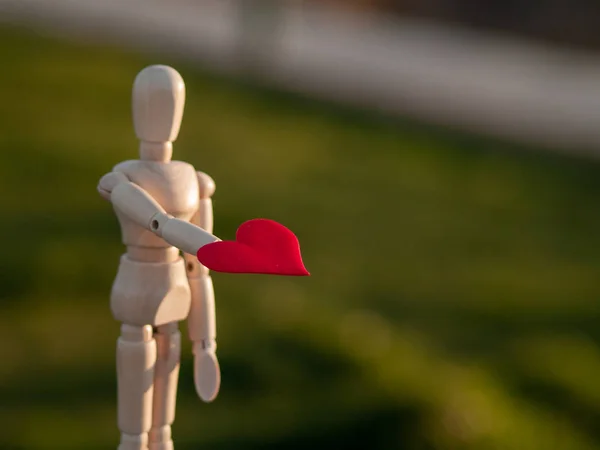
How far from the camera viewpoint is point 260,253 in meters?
1.56

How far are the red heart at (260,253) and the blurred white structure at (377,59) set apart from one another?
5977 mm

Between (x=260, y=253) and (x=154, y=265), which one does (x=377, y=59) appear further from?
(x=260, y=253)

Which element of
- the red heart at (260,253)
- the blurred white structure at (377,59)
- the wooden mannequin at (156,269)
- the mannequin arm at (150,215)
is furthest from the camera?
the blurred white structure at (377,59)

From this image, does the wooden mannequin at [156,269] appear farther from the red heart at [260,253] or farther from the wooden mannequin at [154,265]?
the red heart at [260,253]

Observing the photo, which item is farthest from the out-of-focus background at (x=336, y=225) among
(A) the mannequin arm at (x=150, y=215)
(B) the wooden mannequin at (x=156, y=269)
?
(A) the mannequin arm at (x=150, y=215)

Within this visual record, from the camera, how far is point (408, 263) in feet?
16.3

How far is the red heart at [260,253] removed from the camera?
155 cm

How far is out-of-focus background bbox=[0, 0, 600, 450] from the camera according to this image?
10.6 ft

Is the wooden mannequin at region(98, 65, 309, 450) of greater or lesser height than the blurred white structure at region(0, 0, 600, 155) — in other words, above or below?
above

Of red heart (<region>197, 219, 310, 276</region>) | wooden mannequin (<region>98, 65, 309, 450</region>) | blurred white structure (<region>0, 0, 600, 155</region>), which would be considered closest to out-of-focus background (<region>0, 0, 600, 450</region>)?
blurred white structure (<region>0, 0, 600, 155</region>)

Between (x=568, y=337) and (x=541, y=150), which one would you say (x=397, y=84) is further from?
(x=568, y=337)

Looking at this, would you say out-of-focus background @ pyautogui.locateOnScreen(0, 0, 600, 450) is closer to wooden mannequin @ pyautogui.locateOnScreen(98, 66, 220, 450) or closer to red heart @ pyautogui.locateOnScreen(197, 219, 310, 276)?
wooden mannequin @ pyautogui.locateOnScreen(98, 66, 220, 450)

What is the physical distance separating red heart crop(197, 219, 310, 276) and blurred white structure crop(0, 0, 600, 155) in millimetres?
5977

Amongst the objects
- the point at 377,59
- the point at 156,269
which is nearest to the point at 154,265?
the point at 156,269
